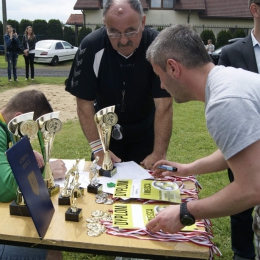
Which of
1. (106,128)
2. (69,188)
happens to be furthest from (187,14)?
(69,188)

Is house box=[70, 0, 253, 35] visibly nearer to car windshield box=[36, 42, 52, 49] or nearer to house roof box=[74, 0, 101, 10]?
house roof box=[74, 0, 101, 10]

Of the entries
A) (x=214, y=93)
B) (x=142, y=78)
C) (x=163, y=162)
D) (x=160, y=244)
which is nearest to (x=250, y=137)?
(x=214, y=93)

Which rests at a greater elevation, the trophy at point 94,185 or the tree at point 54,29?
the tree at point 54,29

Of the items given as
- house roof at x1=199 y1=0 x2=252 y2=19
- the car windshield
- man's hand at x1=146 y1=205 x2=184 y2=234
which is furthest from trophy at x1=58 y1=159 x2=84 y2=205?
house roof at x1=199 y1=0 x2=252 y2=19

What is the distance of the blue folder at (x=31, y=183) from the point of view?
1.42 m

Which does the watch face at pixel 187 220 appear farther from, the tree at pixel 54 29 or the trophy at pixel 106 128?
the tree at pixel 54 29

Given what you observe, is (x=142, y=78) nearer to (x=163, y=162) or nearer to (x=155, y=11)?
(x=163, y=162)

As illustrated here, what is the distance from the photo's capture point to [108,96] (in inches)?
99.1

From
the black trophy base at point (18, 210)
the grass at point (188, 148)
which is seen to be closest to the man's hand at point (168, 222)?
the black trophy base at point (18, 210)

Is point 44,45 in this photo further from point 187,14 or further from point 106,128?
point 106,128

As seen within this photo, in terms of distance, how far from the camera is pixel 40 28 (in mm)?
24469

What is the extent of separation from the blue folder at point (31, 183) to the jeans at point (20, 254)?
31 cm

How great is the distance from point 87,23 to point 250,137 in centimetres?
2591

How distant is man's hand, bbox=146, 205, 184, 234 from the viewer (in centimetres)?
142
